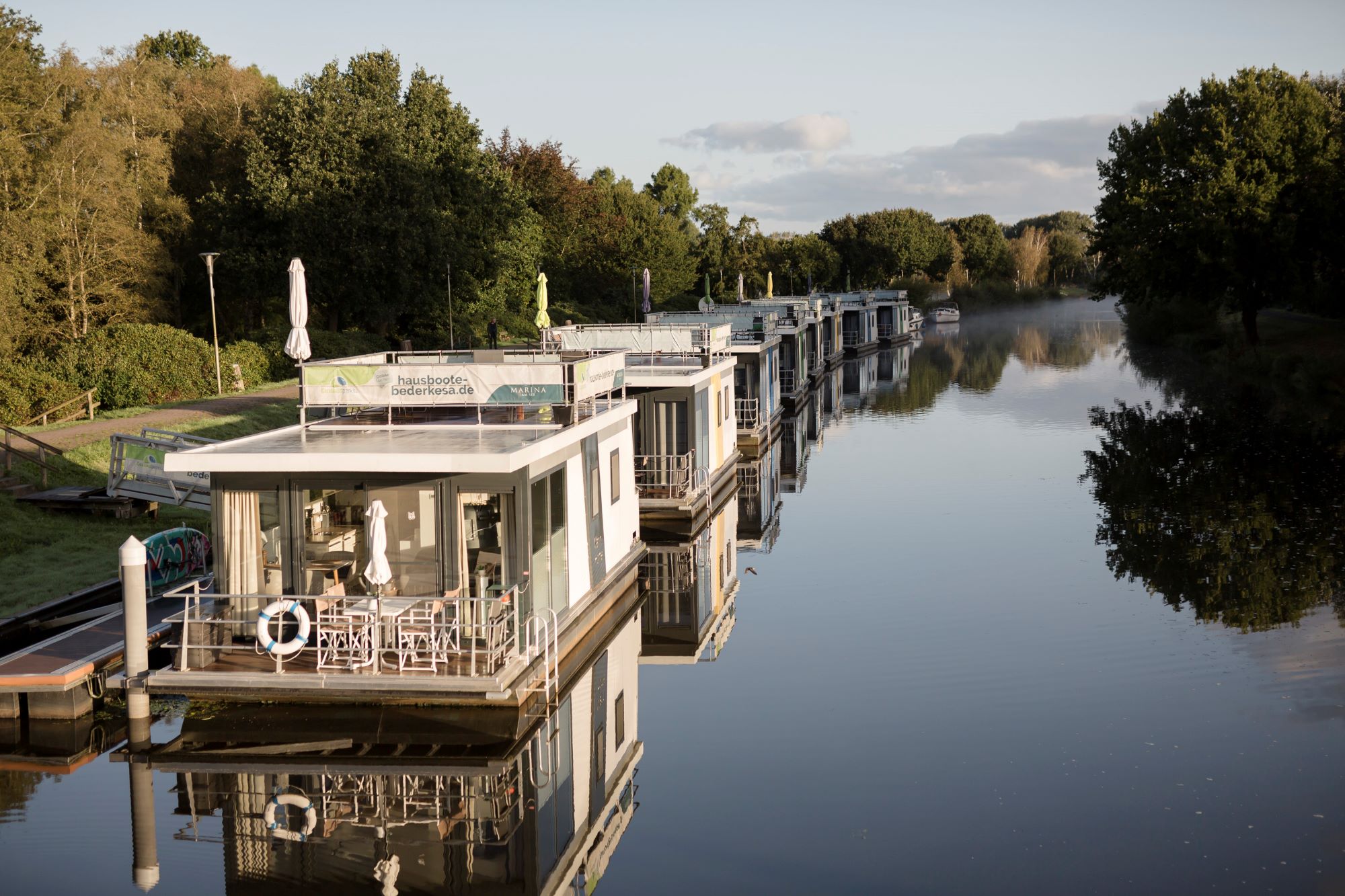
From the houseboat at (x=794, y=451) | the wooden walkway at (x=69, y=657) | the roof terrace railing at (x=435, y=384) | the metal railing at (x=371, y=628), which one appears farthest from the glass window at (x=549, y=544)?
the houseboat at (x=794, y=451)

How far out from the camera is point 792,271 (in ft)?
418

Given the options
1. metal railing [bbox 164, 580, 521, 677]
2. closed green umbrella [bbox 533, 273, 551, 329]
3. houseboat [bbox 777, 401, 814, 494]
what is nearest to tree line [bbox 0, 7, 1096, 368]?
houseboat [bbox 777, 401, 814, 494]

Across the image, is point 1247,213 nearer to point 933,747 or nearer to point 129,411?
point 129,411

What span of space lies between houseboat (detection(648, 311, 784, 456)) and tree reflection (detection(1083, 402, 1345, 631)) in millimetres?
10651

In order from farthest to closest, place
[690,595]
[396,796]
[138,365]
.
Answer: [138,365] < [690,595] < [396,796]

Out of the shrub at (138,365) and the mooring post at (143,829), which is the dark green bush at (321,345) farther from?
the mooring post at (143,829)

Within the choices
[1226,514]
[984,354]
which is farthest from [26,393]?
[984,354]

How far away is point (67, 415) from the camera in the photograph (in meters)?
34.2

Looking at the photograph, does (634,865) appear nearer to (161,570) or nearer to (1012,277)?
(161,570)

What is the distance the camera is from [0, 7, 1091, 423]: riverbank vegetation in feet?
130

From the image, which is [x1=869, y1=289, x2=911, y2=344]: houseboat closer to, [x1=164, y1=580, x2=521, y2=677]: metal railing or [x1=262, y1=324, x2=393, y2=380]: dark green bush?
[x1=262, y1=324, x2=393, y2=380]: dark green bush

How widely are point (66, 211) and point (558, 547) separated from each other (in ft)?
106

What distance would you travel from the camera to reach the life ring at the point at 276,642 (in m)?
14.6

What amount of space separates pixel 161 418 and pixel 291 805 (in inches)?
860
